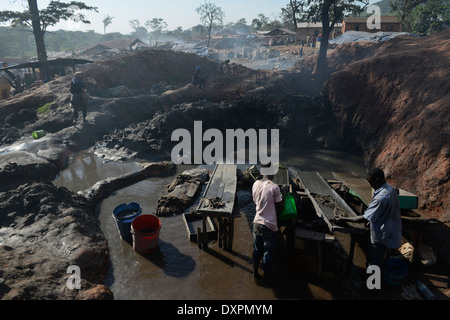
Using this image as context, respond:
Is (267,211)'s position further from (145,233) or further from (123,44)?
(123,44)

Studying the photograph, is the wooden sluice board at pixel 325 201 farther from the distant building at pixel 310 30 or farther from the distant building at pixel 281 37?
the distant building at pixel 281 37

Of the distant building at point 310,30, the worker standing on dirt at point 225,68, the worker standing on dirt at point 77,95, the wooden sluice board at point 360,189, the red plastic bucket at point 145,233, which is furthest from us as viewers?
the distant building at point 310,30

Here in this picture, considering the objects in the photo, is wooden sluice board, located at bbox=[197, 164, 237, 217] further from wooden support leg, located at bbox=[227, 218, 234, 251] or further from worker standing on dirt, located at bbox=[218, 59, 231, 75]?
worker standing on dirt, located at bbox=[218, 59, 231, 75]

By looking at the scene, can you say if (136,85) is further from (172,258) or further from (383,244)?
(383,244)

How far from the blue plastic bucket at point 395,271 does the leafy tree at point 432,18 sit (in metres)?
36.5

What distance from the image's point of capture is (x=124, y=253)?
6.34 metres

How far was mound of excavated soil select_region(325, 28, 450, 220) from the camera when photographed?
758 centimetres

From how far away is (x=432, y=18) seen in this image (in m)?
31.9

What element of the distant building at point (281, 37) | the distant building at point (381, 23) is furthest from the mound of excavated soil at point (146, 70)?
the distant building at point (281, 37)

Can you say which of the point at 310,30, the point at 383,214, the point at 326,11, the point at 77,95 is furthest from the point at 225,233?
the point at 310,30

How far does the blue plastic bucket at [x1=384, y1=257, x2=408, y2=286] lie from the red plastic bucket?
15.7ft

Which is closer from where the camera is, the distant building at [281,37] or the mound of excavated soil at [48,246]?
the mound of excavated soil at [48,246]

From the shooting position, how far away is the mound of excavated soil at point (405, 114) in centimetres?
758
